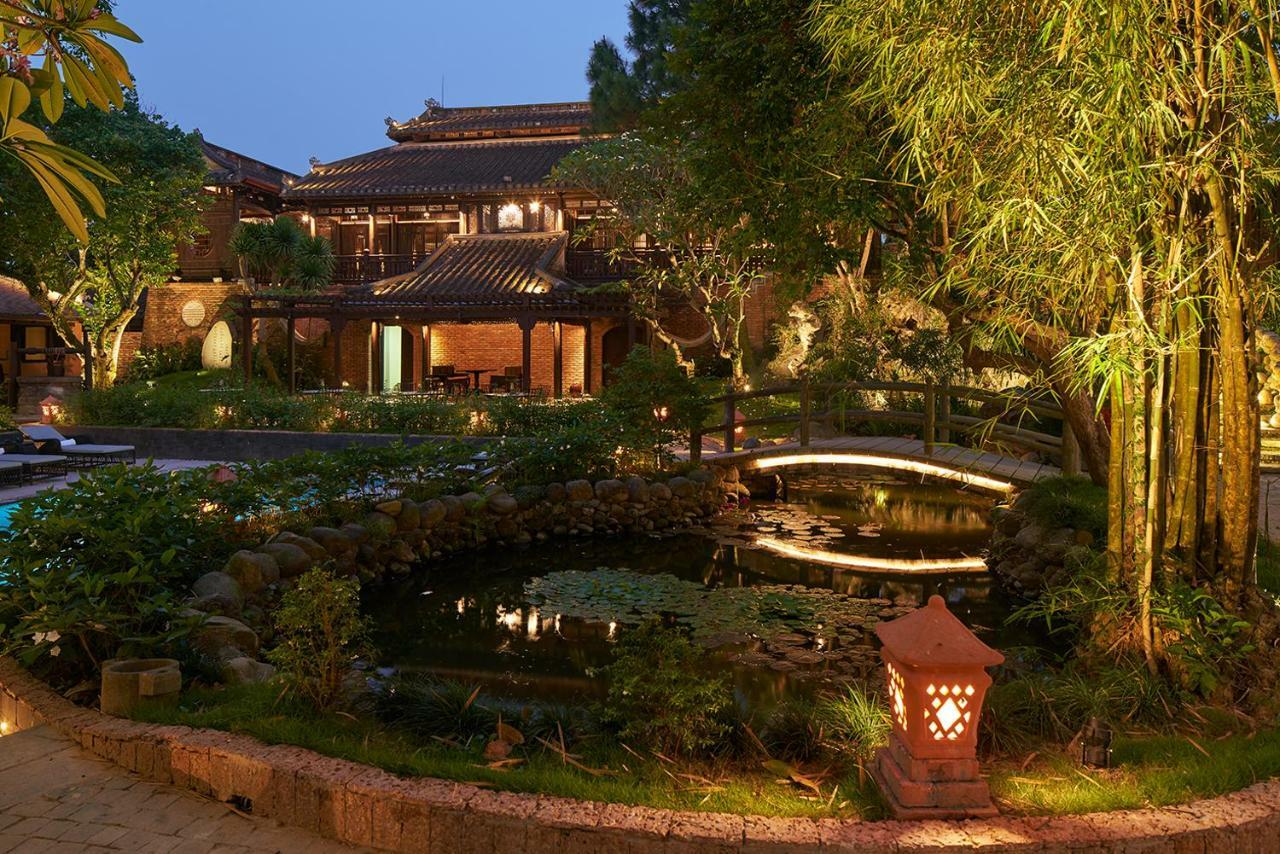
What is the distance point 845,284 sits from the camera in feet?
50.3

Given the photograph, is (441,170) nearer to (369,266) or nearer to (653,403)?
(369,266)

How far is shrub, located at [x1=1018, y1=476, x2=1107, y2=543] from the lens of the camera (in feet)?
25.0

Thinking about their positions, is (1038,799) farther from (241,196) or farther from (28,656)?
(241,196)

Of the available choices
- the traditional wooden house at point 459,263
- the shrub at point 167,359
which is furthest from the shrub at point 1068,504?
the shrub at point 167,359

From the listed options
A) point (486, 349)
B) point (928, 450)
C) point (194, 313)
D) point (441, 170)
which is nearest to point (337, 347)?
point (486, 349)

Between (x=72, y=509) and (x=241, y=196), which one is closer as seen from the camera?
(x=72, y=509)

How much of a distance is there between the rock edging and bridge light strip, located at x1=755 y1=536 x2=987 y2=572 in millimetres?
5882

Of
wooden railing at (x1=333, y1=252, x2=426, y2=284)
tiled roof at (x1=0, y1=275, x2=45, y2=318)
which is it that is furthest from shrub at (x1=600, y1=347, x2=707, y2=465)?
tiled roof at (x1=0, y1=275, x2=45, y2=318)

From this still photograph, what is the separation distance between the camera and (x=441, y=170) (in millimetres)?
23969

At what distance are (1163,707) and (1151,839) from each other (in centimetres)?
144

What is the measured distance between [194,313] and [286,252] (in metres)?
4.96

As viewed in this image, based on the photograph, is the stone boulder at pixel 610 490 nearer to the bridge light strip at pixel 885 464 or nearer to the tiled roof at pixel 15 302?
the bridge light strip at pixel 885 464

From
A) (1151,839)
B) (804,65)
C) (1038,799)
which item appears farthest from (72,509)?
(804,65)

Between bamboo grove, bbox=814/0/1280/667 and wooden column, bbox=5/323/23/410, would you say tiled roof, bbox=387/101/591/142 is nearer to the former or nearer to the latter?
wooden column, bbox=5/323/23/410
